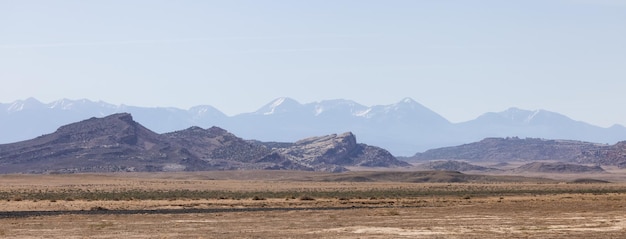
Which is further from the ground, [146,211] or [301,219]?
[146,211]

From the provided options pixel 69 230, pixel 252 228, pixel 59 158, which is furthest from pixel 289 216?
pixel 59 158

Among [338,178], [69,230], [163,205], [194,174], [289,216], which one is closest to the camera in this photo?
[69,230]

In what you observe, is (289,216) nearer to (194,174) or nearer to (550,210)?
(550,210)

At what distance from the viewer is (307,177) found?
6373 inches

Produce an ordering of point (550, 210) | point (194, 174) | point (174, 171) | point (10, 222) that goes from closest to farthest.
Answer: point (10, 222)
point (550, 210)
point (194, 174)
point (174, 171)

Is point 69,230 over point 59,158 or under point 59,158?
under

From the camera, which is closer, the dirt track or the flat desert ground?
the flat desert ground

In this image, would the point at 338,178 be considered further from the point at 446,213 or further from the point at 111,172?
the point at 446,213

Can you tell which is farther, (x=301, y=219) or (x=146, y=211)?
(x=146, y=211)

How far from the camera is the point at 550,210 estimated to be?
181 ft

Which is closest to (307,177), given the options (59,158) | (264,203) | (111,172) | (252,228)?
(111,172)

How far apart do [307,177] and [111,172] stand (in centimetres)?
3586

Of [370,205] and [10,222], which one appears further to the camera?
[370,205]

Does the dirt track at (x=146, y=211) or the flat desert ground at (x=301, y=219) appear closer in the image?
the flat desert ground at (x=301, y=219)
